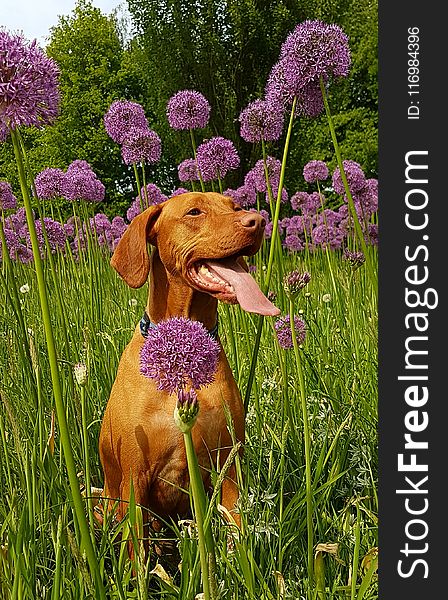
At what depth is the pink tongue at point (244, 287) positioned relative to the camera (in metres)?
1.35

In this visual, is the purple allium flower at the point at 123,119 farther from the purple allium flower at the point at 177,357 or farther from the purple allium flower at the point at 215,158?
the purple allium flower at the point at 177,357

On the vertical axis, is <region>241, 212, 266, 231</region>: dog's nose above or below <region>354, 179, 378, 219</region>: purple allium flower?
below

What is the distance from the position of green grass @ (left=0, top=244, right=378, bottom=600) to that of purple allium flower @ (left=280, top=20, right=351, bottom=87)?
0.45 meters

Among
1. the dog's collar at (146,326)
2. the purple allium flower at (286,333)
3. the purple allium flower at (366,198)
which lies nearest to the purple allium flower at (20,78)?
the dog's collar at (146,326)

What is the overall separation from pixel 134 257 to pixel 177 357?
2.59 ft

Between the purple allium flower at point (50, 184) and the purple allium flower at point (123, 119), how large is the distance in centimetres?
73

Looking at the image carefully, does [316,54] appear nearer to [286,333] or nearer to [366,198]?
[286,333]

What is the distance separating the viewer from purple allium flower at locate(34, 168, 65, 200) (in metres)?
3.11

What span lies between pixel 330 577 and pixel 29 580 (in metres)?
0.68

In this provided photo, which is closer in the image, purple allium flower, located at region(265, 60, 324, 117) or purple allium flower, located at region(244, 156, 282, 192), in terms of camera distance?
purple allium flower, located at region(265, 60, 324, 117)

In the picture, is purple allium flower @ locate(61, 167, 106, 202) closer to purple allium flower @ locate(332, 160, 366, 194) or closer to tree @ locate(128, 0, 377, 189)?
purple allium flower @ locate(332, 160, 366, 194)

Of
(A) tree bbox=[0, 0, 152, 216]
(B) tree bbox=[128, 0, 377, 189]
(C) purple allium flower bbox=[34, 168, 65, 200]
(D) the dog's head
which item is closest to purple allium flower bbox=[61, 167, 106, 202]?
(C) purple allium flower bbox=[34, 168, 65, 200]

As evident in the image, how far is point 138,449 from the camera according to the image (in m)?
1.63

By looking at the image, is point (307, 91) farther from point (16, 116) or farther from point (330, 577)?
point (330, 577)
